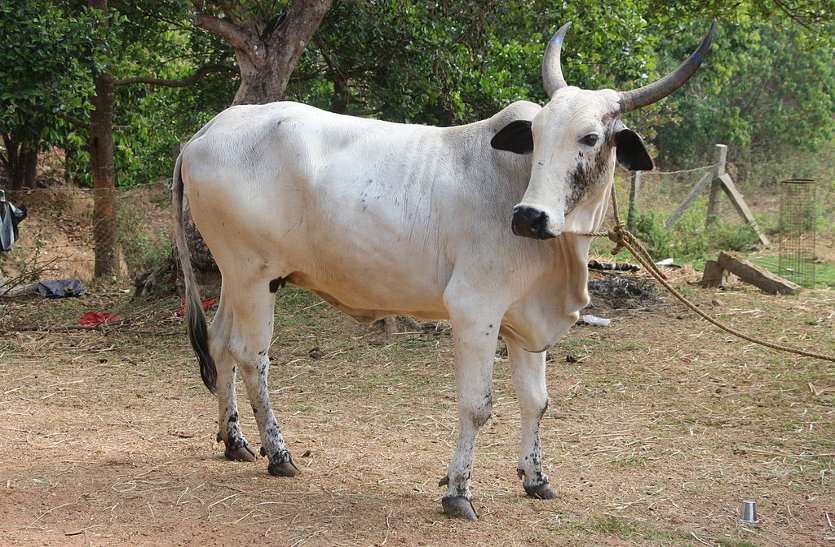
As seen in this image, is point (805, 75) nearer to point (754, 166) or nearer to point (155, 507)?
point (754, 166)

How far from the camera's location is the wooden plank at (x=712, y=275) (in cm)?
1066

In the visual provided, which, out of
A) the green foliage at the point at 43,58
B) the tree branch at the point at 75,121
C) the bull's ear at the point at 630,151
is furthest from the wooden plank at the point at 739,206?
the bull's ear at the point at 630,151

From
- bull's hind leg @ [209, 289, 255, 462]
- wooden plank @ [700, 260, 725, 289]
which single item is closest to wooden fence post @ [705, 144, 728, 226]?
wooden plank @ [700, 260, 725, 289]

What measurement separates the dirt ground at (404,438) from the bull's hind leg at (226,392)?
4.5 inches

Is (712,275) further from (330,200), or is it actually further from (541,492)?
(330,200)

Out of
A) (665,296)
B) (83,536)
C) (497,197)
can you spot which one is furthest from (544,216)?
(665,296)

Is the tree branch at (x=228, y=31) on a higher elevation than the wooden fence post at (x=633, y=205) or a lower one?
higher

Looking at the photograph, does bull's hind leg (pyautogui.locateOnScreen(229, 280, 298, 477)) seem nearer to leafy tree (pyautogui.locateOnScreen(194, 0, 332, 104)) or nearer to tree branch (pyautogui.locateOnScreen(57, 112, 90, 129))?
leafy tree (pyautogui.locateOnScreen(194, 0, 332, 104))

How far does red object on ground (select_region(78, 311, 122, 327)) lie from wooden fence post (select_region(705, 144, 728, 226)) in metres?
9.29

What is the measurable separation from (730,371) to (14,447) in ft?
16.9

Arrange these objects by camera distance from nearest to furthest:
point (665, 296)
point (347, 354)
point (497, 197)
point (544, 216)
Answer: point (544, 216)
point (497, 197)
point (347, 354)
point (665, 296)

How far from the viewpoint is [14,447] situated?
18.2 feet

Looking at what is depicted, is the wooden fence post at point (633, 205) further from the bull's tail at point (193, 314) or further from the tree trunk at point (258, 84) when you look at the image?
the bull's tail at point (193, 314)

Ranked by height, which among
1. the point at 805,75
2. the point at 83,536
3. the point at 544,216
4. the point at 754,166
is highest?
the point at 805,75
